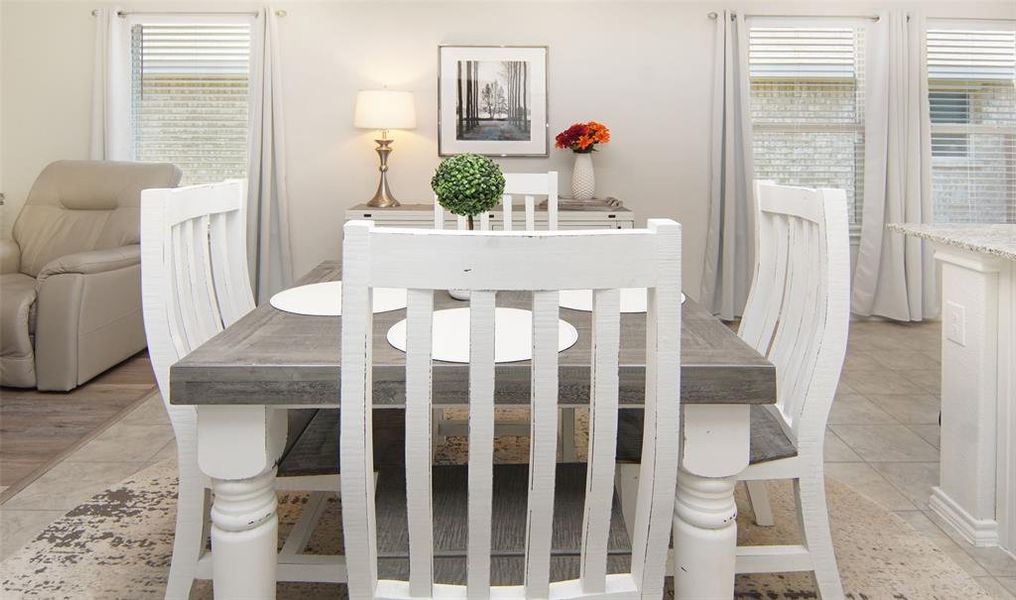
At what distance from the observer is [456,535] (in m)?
1.13

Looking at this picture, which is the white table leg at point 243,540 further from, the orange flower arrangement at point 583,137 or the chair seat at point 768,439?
the orange flower arrangement at point 583,137

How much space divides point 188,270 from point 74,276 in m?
2.13

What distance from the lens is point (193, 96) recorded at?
4785mm

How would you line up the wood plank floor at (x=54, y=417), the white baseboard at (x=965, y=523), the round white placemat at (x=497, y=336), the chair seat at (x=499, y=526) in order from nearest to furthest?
1. the chair seat at (x=499, y=526)
2. the round white placemat at (x=497, y=336)
3. the white baseboard at (x=965, y=523)
4. the wood plank floor at (x=54, y=417)

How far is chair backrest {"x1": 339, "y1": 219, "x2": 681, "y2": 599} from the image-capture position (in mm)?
824

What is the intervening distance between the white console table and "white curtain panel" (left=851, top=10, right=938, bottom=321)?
2832mm

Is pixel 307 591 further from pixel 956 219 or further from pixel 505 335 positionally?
pixel 956 219

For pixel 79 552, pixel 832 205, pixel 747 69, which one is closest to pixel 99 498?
pixel 79 552

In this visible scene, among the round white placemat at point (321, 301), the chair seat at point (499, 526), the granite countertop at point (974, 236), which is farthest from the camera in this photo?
the granite countertop at point (974, 236)

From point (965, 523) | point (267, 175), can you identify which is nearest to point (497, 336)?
point (965, 523)

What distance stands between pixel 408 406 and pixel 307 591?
1075mm

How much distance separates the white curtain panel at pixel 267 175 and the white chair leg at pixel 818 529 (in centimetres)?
375

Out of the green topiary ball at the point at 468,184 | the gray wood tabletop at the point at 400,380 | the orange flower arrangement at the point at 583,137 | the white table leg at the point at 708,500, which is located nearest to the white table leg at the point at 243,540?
the gray wood tabletop at the point at 400,380

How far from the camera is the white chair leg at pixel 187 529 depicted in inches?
56.0
